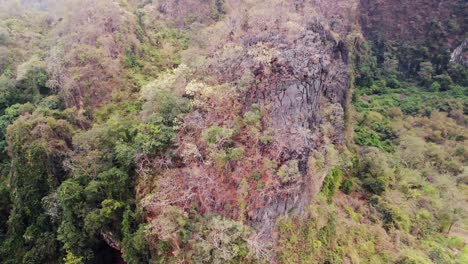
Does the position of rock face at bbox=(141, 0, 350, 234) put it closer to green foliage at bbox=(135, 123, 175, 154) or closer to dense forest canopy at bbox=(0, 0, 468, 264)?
dense forest canopy at bbox=(0, 0, 468, 264)

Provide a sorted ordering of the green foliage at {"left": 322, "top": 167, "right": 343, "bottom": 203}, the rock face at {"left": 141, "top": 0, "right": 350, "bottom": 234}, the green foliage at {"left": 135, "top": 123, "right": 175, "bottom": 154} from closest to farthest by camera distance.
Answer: the rock face at {"left": 141, "top": 0, "right": 350, "bottom": 234} < the green foliage at {"left": 135, "top": 123, "right": 175, "bottom": 154} < the green foliage at {"left": 322, "top": 167, "right": 343, "bottom": 203}


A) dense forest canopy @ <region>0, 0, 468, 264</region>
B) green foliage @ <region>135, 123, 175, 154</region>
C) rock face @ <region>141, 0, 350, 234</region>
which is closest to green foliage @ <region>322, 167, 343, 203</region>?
dense forest canopy @ <region>0, 0, 468, 264</region>

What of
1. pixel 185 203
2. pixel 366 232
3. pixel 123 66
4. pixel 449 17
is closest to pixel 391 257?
pixel 366 232

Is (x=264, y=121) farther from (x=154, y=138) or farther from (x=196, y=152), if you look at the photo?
(x=154, y=138)

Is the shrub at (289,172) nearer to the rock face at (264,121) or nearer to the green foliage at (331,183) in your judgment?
the rock face at (264,121)

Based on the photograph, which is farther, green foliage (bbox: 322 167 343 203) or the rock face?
green foliage (bbox: 322 167 343 203)

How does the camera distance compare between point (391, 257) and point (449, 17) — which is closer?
point (391, 257)

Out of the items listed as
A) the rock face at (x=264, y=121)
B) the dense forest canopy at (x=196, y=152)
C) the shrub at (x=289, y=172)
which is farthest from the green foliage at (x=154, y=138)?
the shrub at (x=289, y=172)

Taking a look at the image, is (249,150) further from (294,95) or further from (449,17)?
(449,17)
